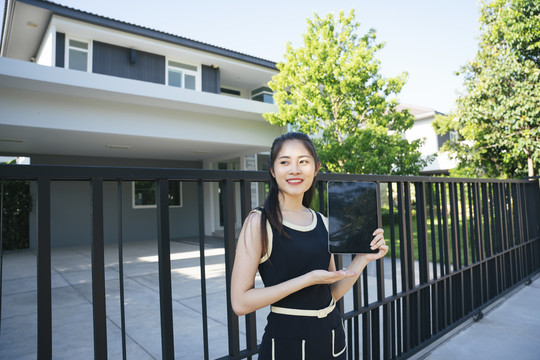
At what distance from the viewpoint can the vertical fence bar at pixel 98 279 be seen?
1.32 meters

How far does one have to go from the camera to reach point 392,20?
891cm

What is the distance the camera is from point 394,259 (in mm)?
2773

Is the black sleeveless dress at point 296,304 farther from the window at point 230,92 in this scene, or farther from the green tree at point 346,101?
the window at point 230,92

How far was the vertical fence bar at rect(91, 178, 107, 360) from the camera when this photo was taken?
1.32 metres

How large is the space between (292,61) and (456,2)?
18.1 feet

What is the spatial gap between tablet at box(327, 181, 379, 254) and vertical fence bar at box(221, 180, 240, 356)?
63 cm

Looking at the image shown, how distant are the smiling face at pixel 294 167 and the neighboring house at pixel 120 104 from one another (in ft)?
27.1

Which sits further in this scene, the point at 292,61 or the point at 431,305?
the point at 292,61

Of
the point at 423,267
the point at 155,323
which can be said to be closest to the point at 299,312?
the point at 423,267

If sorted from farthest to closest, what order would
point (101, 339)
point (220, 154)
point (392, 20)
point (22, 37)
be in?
1. point (220, 154)
2. point (22, 37)
3. point (392, 20)
4. point (101, 339)

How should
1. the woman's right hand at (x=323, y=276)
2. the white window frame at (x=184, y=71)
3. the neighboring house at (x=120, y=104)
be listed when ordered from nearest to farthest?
the woman's right hand at (x=323, y=276) < the neighboring house at (x=120, y=104) < the white window frame at (x=184, y=71)

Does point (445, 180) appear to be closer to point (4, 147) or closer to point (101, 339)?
point (101, 339)

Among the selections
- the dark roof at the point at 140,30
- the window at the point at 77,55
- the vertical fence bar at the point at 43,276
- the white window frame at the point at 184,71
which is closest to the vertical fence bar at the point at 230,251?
the vertical fence bar at the point at 43,276

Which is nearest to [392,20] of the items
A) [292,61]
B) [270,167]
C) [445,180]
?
[292,61]
